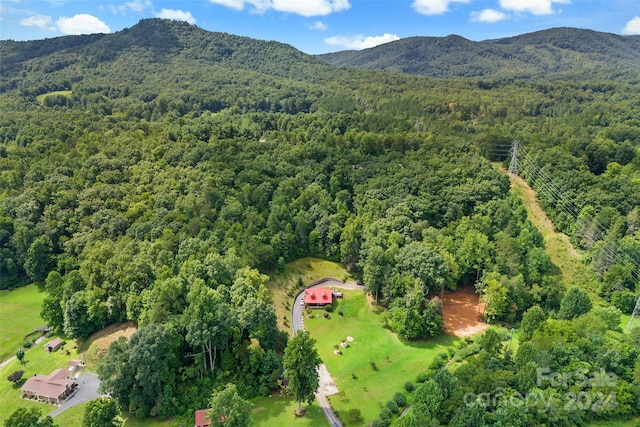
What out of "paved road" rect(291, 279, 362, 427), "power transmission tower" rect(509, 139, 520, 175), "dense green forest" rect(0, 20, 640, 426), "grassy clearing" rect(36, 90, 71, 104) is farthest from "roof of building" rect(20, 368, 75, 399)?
"grassy clearing" rect(36, 90, 71, 104)

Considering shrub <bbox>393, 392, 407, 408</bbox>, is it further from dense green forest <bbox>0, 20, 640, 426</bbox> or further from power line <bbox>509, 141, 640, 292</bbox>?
power line <bbox>509, 141, 640, 292</bbox>

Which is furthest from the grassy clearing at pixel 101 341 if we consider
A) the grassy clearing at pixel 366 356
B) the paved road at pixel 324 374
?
the grassy clearing at pixel 366 356

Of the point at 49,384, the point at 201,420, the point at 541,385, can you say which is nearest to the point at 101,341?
the point at 49,384

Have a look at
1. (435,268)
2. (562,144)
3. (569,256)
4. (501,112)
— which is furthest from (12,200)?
(501,112)

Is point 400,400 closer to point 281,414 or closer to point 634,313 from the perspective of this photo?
point 281,414

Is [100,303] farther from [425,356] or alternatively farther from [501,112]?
[501,112]

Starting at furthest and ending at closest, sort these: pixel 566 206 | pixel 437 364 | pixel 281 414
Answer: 1. pixel 566 206
2. pixel 437 364
3. pixel 281 414

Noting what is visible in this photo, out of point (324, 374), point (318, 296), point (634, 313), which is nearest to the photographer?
point (324, 374)
